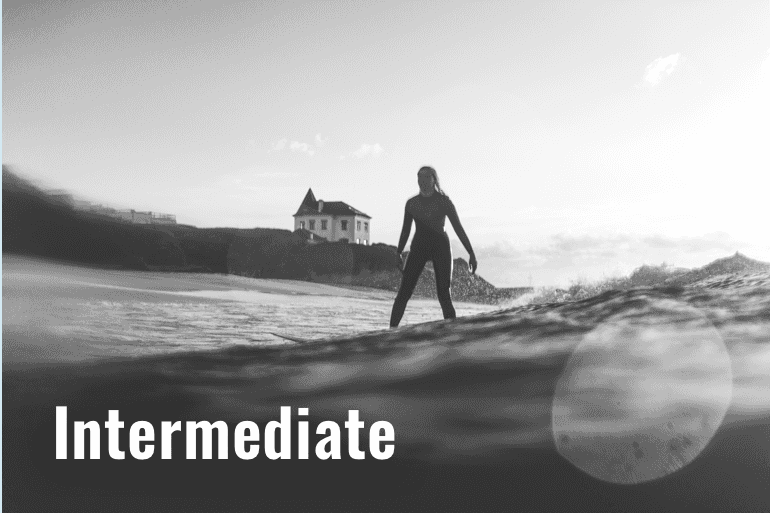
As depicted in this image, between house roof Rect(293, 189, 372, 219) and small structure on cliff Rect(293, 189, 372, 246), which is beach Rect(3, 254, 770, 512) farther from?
house roof Rect(293, 189, 372, 219)

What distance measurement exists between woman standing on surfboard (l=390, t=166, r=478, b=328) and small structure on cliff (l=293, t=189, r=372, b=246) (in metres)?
41.6

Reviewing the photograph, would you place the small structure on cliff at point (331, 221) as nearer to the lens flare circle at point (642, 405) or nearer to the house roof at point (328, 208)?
the house roof at point (328, 208)

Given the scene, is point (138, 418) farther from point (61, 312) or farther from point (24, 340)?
point (61, 312)

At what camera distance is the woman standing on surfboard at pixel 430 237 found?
822cm

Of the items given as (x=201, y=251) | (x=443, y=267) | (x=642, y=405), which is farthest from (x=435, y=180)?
(x=201, y=251)

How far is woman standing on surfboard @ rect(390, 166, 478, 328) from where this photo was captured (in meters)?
8.22

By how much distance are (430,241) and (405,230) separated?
432 mm

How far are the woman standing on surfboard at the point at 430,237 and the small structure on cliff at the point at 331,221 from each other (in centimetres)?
4156

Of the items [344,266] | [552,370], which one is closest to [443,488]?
[552,370]

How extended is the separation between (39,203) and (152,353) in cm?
325

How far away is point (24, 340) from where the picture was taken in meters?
6.77

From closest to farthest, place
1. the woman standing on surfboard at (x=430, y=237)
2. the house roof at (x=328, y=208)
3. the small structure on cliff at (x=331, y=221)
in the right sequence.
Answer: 1. the woman standing on surfboard at (x=430, y=237)
2. the small structure on cliff at (x=331, y=221)
3. the house roof at (x=328, y=208)

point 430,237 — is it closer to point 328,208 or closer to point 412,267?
point 412,267

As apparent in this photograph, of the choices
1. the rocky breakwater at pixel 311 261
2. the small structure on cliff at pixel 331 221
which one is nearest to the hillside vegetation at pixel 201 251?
the rocky breakwater at pixel 311 261
